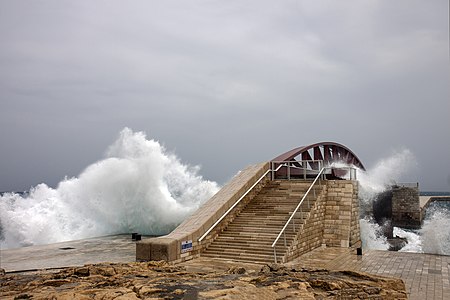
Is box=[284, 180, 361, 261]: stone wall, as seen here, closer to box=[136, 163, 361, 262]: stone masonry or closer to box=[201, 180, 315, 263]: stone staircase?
box=[136, 163, 361, 262]: stone masonry

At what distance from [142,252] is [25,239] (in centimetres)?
1128

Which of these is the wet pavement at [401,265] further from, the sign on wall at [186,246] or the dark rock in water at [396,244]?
the dark rock in water at [396,244]

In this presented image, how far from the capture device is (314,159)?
888 inches

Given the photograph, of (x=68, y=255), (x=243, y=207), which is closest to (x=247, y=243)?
(x=243, y=207)

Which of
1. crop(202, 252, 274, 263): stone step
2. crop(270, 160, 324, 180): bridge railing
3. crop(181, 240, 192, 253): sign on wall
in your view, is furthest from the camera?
crop(270, 160, 324, 180): bridge railing

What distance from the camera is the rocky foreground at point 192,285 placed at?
4918 millimetres

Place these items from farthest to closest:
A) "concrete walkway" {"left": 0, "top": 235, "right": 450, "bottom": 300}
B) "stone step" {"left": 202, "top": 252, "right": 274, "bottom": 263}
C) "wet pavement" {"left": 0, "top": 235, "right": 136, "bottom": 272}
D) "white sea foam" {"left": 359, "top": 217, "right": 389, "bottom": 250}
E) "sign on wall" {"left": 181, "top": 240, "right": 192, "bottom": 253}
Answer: "white sea foam" {"left": 359, "top": 217, "right": 389, "bottom": 250}
"stone step" {"left": 202, "top": 252, "right": 274, "bottom": 263}
"sign on wall" {"left": 181, "top": 240, "right": 192, "bottom": 253}
"wet pavement" {"left": 0, "top": 235, "right": 136, "bottom": 272}
"concrete walkway" {"left": 0, "top": 235, "right": 450, "bottom": 300}

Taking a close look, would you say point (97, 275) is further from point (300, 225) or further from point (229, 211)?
point (300, 225)

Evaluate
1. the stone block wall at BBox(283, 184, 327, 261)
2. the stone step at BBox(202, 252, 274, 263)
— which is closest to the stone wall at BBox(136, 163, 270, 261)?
the stone step at BBox(202, 252, 274, 263)

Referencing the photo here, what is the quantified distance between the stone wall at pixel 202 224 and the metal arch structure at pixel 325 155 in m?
2.05

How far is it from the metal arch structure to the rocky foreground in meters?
10.0

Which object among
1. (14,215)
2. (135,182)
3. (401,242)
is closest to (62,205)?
(14,215)

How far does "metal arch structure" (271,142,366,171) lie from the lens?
1886 cm

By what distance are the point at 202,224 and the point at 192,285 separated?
5.80 metres
